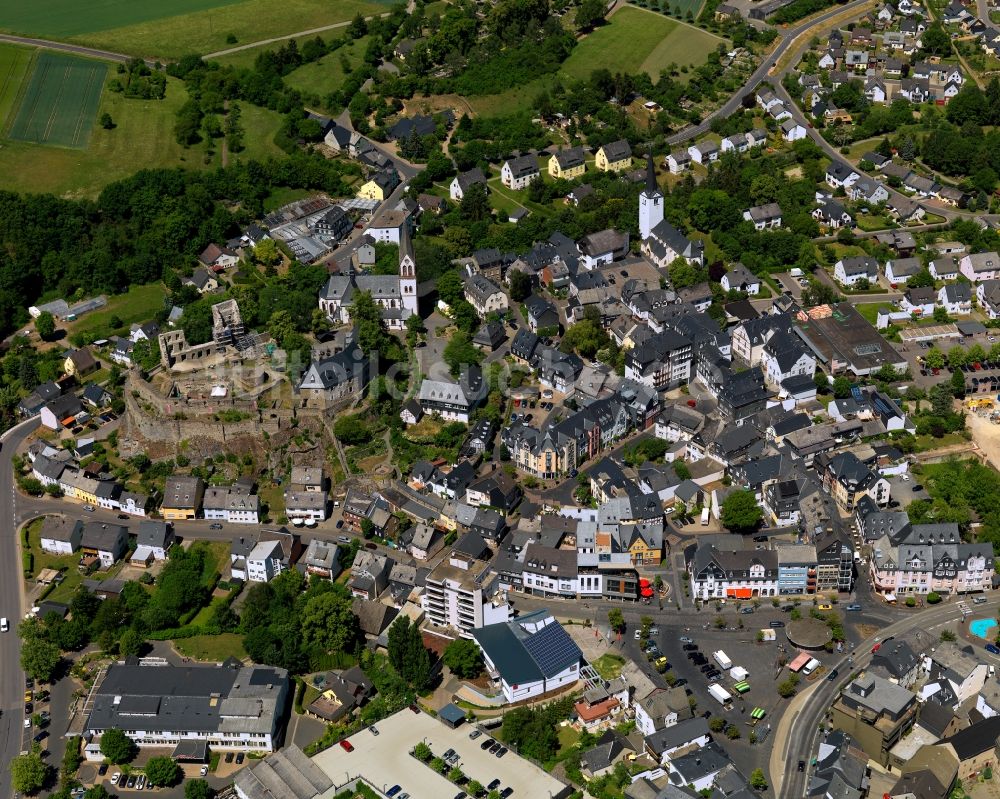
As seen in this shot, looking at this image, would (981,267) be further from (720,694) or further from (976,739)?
(720,694)

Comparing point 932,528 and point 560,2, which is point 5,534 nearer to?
point 932,528

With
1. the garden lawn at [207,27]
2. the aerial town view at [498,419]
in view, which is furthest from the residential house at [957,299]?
the garden lawn at [207,27]

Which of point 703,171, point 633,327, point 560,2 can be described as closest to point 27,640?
point 633,327

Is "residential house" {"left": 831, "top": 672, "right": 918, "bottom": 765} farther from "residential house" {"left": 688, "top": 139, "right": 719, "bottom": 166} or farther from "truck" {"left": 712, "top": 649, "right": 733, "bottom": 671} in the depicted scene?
"residential house" {"left": 688, "top": 139, "right": 719, "bottom": 166}

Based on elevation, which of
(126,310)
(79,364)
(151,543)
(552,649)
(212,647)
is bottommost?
(212,647)

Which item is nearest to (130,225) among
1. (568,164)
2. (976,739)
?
(568,164)

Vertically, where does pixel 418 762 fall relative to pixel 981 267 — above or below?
below
